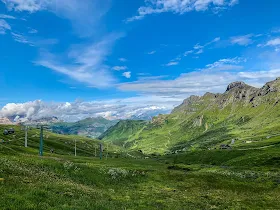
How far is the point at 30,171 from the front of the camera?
35.2 meters

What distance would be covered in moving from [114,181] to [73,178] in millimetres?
9285

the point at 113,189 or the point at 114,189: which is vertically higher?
the point at 113,189

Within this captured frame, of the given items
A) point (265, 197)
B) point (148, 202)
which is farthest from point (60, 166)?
point (265, 197)

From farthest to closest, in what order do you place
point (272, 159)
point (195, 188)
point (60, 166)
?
point (272, 159) → point (195, 188) → point (60, 166)

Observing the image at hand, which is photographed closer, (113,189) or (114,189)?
(113,189)

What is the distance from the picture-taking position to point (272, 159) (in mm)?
137000

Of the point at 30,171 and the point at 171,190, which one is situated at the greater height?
the point at 30,171

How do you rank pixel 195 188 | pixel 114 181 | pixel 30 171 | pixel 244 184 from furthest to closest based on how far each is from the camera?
pixel 244 184 → pixel 195 188 → pixel 114 181 → pixel 30 171

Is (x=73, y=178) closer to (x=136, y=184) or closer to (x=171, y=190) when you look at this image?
(x=136, y=184)

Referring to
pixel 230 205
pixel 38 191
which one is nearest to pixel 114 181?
pixel 230 205

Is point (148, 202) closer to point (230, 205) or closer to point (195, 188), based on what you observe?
point (230, 205)

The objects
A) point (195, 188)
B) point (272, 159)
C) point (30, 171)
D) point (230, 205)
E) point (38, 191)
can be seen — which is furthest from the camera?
point (272, 159)

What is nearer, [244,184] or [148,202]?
[148,202]

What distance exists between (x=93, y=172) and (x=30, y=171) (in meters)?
15.5
